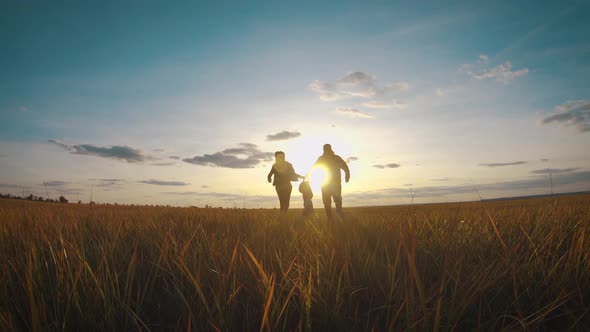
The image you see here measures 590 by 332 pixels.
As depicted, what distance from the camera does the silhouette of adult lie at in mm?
11562

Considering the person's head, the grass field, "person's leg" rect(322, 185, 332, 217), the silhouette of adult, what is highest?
the person's head

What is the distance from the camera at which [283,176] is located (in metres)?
11.6

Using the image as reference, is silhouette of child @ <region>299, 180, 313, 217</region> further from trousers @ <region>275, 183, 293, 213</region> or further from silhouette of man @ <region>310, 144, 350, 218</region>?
silhouette of man @ <region>310, 144, 350, 218</region>

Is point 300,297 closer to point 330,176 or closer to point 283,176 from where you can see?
point 330,176

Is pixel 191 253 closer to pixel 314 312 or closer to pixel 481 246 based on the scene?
pixel 314 312

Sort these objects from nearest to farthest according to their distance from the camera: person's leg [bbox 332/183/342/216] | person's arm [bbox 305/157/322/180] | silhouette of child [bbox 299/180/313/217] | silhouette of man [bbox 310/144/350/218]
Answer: person's leg [bbox 332/183/342/216] < silhouette of man [bbox 310/144/350/218] < person's arm [bbox 305/157/322/180] < silhouette of child [bbox 299/180/313/217]

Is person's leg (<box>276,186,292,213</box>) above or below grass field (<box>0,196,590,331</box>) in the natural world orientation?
above

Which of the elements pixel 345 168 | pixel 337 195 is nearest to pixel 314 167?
pixel 345 168

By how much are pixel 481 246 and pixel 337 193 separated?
7361 mm

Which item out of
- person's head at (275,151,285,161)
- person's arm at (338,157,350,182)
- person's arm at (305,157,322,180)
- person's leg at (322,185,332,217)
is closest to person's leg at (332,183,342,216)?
person's leg at (322,185,332,217)

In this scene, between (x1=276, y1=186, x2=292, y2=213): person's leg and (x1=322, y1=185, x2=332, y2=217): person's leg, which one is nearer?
(x1=322, y1=185, x2=332, y2=217): person's leg

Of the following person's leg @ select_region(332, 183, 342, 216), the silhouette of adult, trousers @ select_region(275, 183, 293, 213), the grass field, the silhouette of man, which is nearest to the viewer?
the grass field

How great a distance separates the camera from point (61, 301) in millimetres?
1686

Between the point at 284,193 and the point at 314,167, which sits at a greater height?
the point at 314,167
